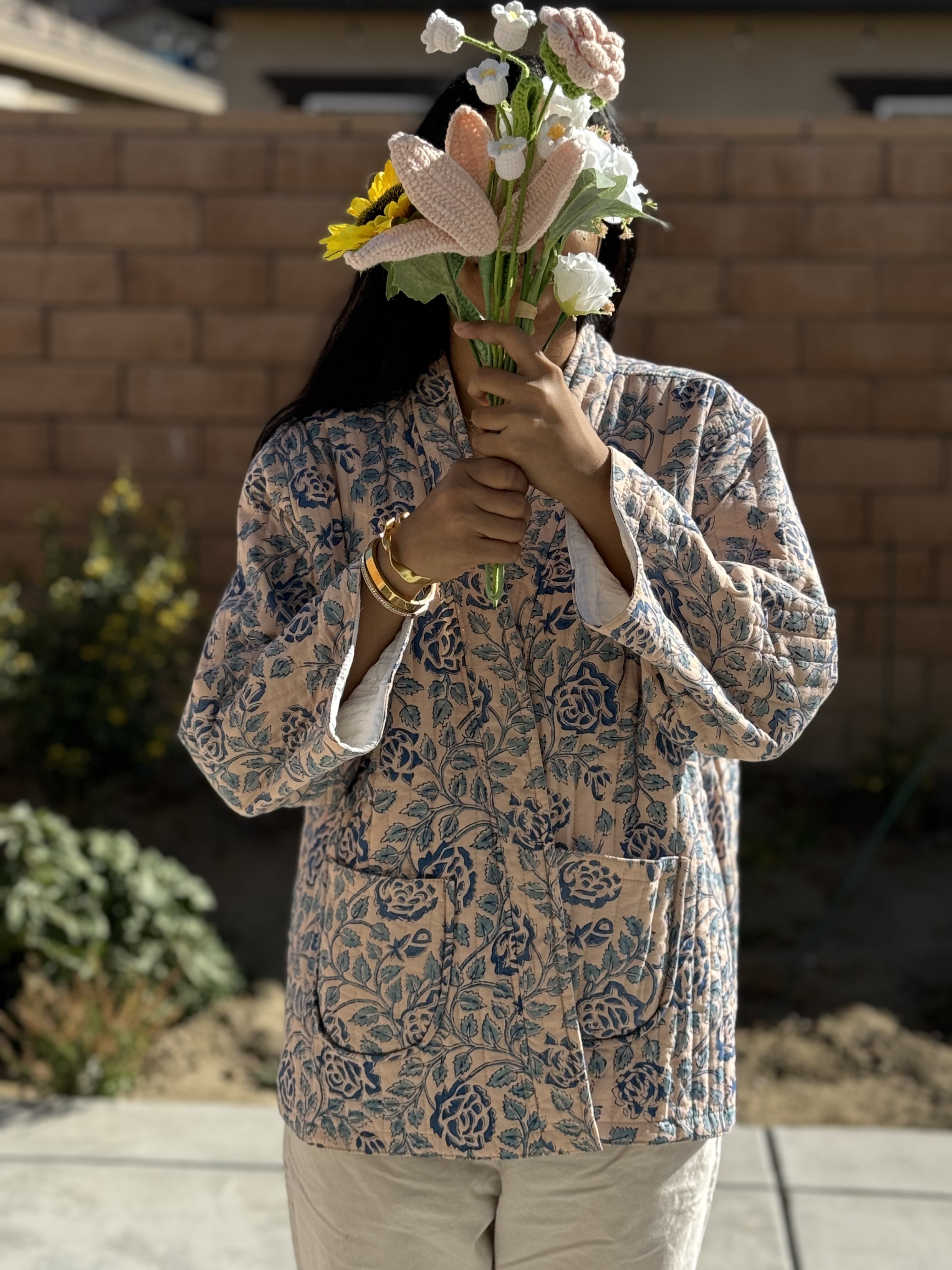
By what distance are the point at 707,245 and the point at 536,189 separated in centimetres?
402

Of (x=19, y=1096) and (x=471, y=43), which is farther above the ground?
(x=471, y=43)

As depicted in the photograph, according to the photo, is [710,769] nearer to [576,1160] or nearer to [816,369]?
[576,1160]

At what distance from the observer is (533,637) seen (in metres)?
1.64

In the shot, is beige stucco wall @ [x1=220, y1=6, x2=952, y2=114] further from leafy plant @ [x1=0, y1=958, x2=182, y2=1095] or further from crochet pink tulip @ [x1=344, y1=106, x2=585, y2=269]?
crochet pink tulip @ [x1=344, y1=106, x2=585, y2=269]

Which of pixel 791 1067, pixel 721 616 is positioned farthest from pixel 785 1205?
pixel 721 616

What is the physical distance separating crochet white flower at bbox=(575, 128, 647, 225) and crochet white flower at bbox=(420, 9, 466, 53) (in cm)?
14

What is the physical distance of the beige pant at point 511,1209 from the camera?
162 cm

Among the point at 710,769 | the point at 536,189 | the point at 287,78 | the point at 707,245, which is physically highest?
the point at 287,78

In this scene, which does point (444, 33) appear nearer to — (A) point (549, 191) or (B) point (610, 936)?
(A) point (549, 191)

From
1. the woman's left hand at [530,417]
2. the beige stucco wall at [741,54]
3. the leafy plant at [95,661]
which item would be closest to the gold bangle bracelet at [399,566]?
the woman's left hand at [530,417]

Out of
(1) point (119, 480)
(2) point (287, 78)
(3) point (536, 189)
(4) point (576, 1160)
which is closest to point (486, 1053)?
(4) point (576, 1160)

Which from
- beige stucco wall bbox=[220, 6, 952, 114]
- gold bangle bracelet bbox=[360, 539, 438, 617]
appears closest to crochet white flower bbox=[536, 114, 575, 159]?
gold bangle bracelet bbox=[360, 539, 438, 617]

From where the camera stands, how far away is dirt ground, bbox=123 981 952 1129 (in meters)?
3.62

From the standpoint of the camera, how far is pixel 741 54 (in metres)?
10.6
